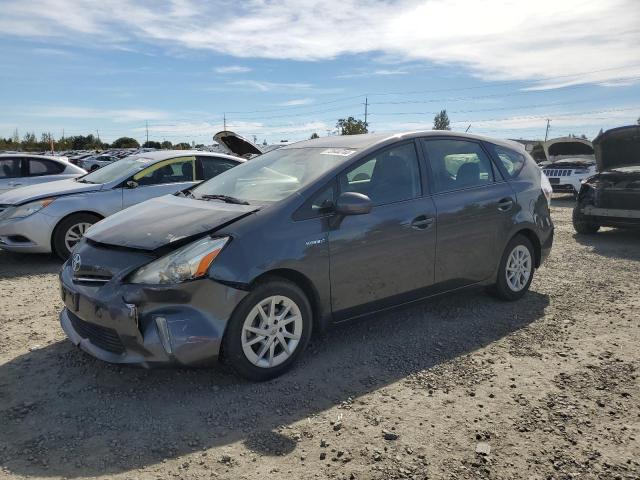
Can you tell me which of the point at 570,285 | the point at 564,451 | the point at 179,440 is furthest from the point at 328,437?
the point at 570,285

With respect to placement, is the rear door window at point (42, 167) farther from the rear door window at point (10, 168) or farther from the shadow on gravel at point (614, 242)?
the shadow on gravel at point (614, 242)

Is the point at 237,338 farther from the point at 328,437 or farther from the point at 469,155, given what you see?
the point at 469,155

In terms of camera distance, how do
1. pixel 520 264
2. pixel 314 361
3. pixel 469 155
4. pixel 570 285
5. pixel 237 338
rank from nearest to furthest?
1. pixel 237 338
2. pixel 314 361
3. pixel 469 155
4. pixel 520 264
5. pixel 570 285

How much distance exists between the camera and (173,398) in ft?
11.0

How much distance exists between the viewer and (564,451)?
2.79 m

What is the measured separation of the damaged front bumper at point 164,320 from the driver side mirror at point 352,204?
921 mm

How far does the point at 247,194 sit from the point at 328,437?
1.96m

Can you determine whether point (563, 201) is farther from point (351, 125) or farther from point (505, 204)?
point (351, 125)

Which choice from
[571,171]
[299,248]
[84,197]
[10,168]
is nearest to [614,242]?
[299,248]

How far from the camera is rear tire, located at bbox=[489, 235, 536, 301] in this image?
511 centimetres

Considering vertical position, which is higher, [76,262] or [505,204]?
[505,204]

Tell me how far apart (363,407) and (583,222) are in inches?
298

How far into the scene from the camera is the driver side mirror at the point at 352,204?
367 cm

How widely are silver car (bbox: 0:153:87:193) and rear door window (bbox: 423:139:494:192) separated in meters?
7.18
